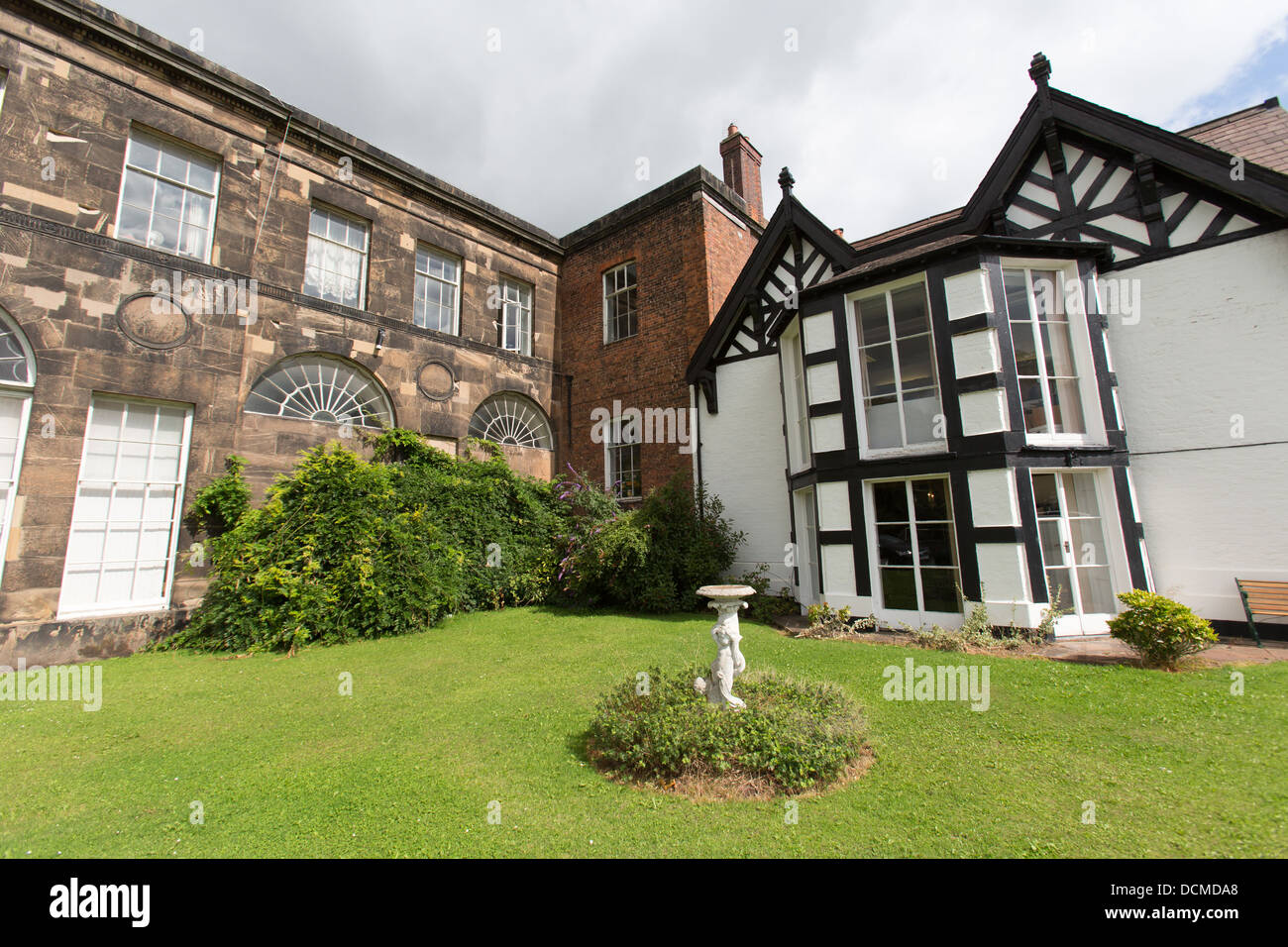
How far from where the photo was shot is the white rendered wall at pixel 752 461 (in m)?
11.1

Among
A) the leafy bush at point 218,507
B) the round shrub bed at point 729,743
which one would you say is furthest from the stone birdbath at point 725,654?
the leafy bush at point 218,507

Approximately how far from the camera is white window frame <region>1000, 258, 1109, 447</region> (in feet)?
25.9

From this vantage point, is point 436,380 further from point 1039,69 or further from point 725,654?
point 1039,69

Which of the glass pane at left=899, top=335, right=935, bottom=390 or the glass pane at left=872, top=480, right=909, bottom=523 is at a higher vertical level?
the glass pane at left=899, top=335, right=935, bottom=390

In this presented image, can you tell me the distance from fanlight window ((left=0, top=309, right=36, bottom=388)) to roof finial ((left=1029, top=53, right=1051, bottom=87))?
1614 cm

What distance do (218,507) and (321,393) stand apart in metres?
3.02

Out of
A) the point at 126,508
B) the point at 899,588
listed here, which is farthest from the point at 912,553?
the point at 126,508

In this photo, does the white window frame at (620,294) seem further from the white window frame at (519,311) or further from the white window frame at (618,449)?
the white window frame at (618,449)

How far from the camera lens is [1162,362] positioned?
790 cm

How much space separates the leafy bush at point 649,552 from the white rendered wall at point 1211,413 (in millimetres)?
6621

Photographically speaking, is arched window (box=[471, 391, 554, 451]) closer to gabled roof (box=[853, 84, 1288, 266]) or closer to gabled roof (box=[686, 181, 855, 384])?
gabled roof (box=[686, 181, 855, 384])

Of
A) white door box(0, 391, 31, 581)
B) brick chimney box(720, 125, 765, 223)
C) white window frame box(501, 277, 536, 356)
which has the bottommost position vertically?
white door box(0, 391, 31, 581)

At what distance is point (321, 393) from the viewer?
11273 mm

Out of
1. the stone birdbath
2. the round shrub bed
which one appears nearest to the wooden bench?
the round shrub bed
